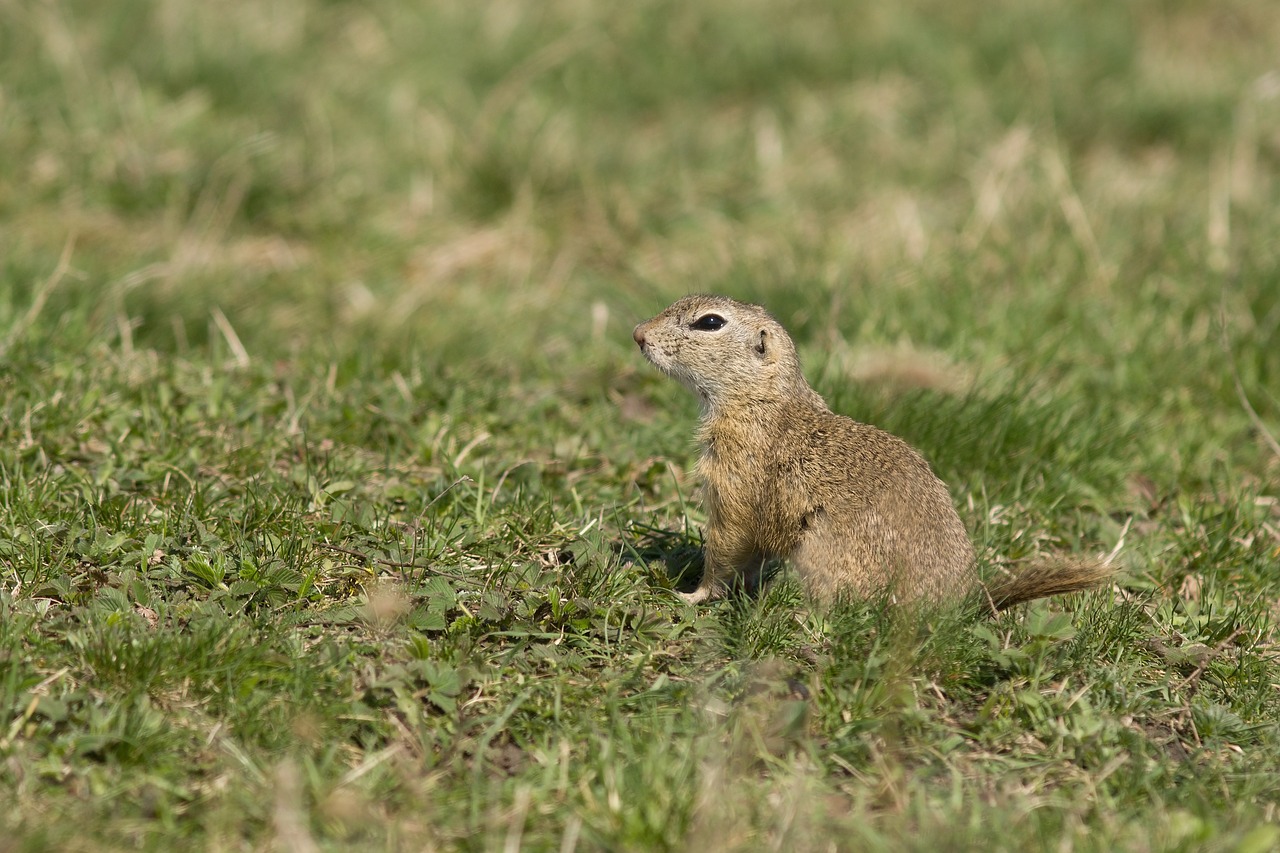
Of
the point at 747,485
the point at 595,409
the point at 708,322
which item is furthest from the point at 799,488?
the point at 595,409

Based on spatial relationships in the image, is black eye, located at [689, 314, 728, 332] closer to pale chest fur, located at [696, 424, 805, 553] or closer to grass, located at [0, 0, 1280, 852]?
pale chest fur, located at [696, 424, 805, 553]

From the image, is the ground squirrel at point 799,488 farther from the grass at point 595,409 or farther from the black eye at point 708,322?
the grass at point 595,409

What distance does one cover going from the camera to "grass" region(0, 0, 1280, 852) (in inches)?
132

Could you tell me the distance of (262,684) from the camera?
3514 millimetres

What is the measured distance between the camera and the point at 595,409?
17.8ft

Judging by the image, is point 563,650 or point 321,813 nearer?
point 321,813

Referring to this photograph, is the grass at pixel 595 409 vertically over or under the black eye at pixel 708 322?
under

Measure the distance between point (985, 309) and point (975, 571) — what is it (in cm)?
246

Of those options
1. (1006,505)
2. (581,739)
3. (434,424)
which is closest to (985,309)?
(1006,505)

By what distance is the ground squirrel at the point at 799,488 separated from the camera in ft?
13.0

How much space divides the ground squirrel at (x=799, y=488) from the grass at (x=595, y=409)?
0.48 ft

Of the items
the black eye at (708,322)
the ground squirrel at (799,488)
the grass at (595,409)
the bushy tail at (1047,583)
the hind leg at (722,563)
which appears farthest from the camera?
the black eye at (708,322)

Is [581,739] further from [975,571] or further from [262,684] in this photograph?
[975,571]

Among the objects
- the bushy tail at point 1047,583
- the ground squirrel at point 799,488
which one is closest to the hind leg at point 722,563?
the ground squirrel at point 799,488
